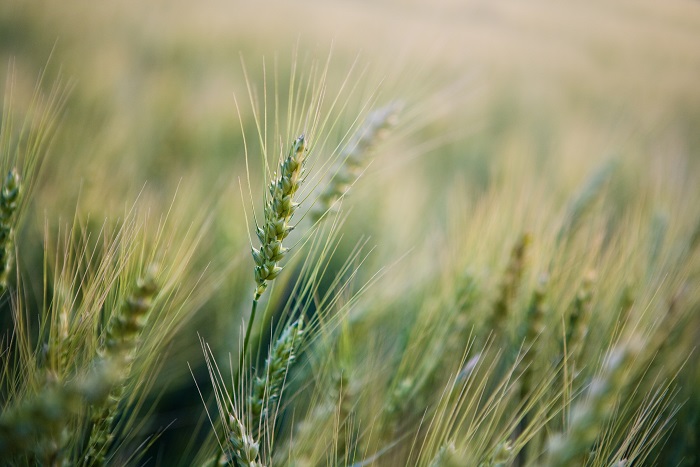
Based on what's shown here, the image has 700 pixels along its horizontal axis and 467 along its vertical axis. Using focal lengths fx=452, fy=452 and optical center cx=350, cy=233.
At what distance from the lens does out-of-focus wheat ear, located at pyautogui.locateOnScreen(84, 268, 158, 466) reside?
1.26ft

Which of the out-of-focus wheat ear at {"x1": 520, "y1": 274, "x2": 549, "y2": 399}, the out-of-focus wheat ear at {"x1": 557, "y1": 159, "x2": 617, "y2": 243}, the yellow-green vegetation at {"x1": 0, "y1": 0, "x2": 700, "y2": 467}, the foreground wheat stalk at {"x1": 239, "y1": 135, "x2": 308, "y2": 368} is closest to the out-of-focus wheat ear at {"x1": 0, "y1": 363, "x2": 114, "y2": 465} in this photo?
the yellow-green vegetation at {"x1": 0, "y1": 0, "x2": 700, "y2": 467}

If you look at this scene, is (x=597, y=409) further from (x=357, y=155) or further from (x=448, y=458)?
(x=357, y=155)

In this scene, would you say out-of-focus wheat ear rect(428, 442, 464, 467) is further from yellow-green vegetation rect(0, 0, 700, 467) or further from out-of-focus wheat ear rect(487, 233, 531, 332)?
out-of-focus wheat ear rect(487, 233, 531, 332)

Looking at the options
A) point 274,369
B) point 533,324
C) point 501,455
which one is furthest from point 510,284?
point 274,369

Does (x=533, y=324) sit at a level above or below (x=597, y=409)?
below

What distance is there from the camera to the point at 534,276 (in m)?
0.76

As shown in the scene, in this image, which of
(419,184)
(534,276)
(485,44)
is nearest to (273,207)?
(534,276)

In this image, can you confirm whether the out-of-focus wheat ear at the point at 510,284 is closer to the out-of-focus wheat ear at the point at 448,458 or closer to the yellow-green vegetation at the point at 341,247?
the yellow-green vegetation at the point at 341,247

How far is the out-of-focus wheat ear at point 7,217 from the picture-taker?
0.51 metres

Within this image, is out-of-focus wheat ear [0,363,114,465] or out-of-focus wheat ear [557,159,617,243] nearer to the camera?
out-of-focus wheat ear [0,363,114,465]

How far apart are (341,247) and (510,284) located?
55 cm

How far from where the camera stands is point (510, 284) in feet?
2.41

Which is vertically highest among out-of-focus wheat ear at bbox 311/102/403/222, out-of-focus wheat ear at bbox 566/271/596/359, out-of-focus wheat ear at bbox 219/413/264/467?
out-of-focus wheat ear at bbox 311/102/403/222

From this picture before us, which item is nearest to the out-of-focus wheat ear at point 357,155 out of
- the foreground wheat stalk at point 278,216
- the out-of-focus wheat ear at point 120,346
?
the foreground wheat stalk at point 278,216
